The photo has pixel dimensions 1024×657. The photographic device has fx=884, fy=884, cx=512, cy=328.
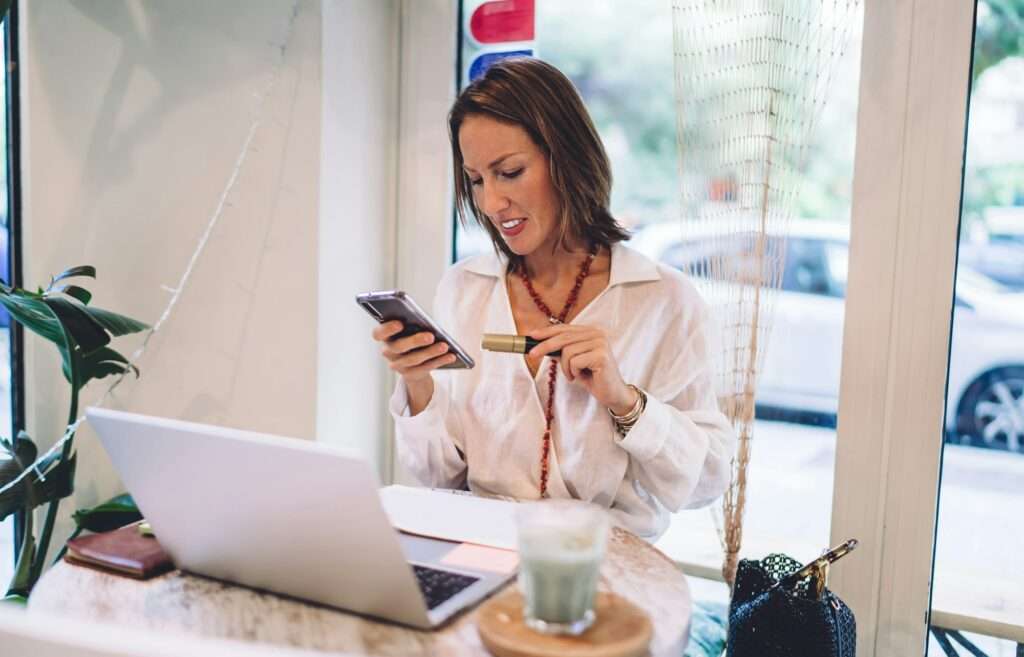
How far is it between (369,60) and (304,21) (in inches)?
7.8

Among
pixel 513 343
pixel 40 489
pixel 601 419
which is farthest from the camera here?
pixel 40 489

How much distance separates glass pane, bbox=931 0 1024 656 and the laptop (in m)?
1.12

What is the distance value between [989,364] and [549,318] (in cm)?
84

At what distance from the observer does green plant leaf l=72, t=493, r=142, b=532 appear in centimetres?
195

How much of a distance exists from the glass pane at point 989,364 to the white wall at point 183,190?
1343mm

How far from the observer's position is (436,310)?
5.70ft

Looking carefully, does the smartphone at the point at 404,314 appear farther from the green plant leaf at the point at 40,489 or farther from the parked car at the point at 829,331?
the green plant leaf at the point at 40,489

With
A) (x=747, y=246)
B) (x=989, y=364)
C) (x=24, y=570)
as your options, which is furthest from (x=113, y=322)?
(x=989, y=364)

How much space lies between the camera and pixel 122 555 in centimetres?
99

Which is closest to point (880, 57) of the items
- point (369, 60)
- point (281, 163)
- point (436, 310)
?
point (436, 310)

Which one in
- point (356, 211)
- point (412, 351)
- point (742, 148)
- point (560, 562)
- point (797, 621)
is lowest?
point (797, 621)

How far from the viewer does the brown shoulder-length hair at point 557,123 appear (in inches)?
59.0

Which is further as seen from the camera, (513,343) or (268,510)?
(513,343)

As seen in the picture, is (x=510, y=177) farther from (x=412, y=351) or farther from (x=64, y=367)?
(x=64, y=367)
